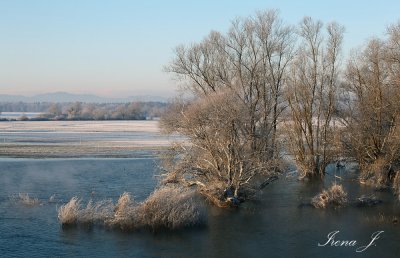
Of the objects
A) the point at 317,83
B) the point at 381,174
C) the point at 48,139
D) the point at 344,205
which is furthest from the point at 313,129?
the point at 48,139

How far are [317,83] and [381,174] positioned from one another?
1063 cm

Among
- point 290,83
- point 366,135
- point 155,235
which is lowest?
point 155,235

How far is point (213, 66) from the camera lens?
41.9m

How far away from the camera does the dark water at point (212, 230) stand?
61.3 ft

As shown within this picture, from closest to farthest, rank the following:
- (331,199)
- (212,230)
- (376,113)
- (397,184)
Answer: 1. (212,230)
2. (331,199)
3. (397,184)
4. (376,113)

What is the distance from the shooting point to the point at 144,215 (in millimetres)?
21938

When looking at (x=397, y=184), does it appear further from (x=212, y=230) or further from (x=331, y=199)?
(x=212, y=230)

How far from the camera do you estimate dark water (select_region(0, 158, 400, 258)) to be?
61.3 feet

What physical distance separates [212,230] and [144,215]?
3.06m

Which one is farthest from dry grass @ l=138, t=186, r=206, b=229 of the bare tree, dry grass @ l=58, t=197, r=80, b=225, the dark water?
the bare tree

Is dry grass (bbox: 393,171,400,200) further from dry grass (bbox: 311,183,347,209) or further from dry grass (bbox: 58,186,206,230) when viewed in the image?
dry grass (bbox: 58,186,206,230)

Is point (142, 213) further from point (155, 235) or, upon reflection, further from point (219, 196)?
point (219, 196)

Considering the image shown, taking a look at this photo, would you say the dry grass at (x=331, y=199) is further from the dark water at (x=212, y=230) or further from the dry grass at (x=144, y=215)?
the dry grass at (x=144, y=215)

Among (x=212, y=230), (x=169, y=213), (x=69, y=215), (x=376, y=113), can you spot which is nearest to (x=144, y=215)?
(x=169, y=213)
